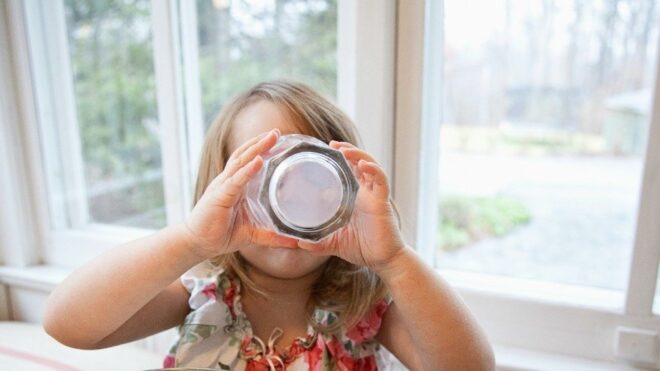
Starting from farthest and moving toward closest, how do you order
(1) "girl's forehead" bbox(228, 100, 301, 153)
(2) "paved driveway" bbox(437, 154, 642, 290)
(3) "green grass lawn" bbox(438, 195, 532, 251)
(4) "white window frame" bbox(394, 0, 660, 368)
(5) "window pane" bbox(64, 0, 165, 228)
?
1. (5) "window pane" bbox(64, 0, 165, 228)
2. (3) "green grass lawn" bbox(438, 195, 532, 251)
3. (2) "paved driveway" bbox(437, 154, 642, 290)
4. (4) "white window frame" bbox(394, 0, 660, 368)
5. (1) "girl's forehead" bbox(228, 100, 301, 153)

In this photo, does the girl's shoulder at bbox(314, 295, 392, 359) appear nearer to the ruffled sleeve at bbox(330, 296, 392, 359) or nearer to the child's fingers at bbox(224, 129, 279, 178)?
the ruffled sleeve at bbox(330, 296, 392, 359)

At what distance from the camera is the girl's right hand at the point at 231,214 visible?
Result: 52 cm

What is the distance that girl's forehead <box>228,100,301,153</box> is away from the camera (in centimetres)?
62

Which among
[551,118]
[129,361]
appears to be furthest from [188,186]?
[551,118]

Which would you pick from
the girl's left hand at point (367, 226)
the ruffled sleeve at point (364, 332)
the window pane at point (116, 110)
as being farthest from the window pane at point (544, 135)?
the window pane at point (116, 110)

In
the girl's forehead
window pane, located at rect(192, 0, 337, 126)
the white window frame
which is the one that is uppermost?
window pane, located at rect(192, 0, 337, 126)

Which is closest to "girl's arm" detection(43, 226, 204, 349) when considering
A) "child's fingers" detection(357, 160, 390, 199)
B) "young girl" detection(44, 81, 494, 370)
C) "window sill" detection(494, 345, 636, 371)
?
"young girl" detection(44, 81, 494, 370)

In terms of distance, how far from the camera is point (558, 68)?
93 cm

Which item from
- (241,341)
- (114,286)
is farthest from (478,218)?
(114,286)

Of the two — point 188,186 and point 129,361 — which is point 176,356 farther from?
point 188,186

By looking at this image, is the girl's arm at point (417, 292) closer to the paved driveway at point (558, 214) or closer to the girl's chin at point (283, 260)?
the girl's chin at point (283, 260)

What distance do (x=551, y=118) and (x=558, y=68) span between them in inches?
3.9

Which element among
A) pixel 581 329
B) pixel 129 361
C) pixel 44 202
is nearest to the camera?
pixel 581 329

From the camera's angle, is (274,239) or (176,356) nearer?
(274,239)
